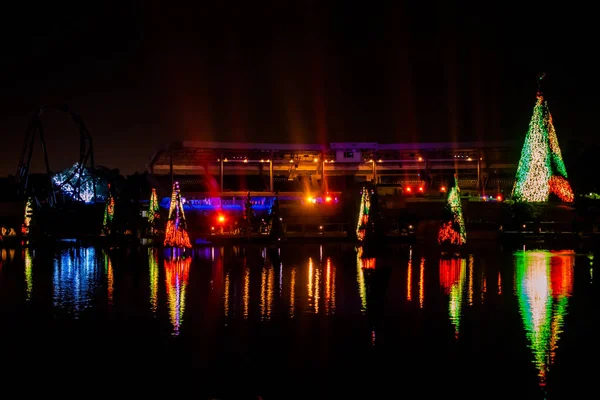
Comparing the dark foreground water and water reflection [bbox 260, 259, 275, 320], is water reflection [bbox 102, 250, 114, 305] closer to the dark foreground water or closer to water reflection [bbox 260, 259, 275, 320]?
the dark foreground water

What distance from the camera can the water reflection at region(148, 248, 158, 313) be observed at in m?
15.5

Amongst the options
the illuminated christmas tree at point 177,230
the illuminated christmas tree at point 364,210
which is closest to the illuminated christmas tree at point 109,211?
the illuminated christmas tree at point 177,230

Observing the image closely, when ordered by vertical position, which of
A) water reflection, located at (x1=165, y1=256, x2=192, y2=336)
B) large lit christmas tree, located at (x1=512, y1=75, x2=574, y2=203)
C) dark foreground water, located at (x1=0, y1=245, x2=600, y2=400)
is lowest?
dark foreground water, located at (x1=0, y1=245, x2=600, y2=400)

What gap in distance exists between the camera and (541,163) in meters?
35.8

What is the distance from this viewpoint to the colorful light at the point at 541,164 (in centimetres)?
3538

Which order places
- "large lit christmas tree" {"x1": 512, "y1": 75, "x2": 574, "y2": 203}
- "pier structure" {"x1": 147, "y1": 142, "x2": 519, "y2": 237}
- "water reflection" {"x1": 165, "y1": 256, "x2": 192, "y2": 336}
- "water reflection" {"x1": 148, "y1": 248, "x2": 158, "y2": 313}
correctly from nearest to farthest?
"water reflection" {"x1": 165, "y1": 256, "x2": 192, "y2": 336}
"water reflection" {"x1": 148, "y1": 248, "x2": 158, "y2": 313}
"large lit christmas tree" {"x1": 512, "y1": 75, "x2": 574, "y2": 203}
"pier structure" {"x1": 147, "y1": 142, "x2": 519, "y2": 237}

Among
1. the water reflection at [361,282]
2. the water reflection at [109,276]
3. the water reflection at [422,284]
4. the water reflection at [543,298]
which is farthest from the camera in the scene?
the water reflection at [109,276]

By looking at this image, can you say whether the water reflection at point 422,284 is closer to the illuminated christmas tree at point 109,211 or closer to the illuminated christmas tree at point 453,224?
the illuminated christmas tree at point 453,224

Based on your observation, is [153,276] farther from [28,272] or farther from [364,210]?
[364,210]

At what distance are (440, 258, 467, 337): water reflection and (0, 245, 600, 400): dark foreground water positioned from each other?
0.06 meters

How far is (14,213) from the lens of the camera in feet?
187

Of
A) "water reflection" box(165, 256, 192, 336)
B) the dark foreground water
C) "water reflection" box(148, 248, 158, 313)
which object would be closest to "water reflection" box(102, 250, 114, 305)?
the dark foreground water

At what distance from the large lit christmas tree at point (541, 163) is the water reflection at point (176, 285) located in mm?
18522

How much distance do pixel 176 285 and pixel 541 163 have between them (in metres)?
23.9
